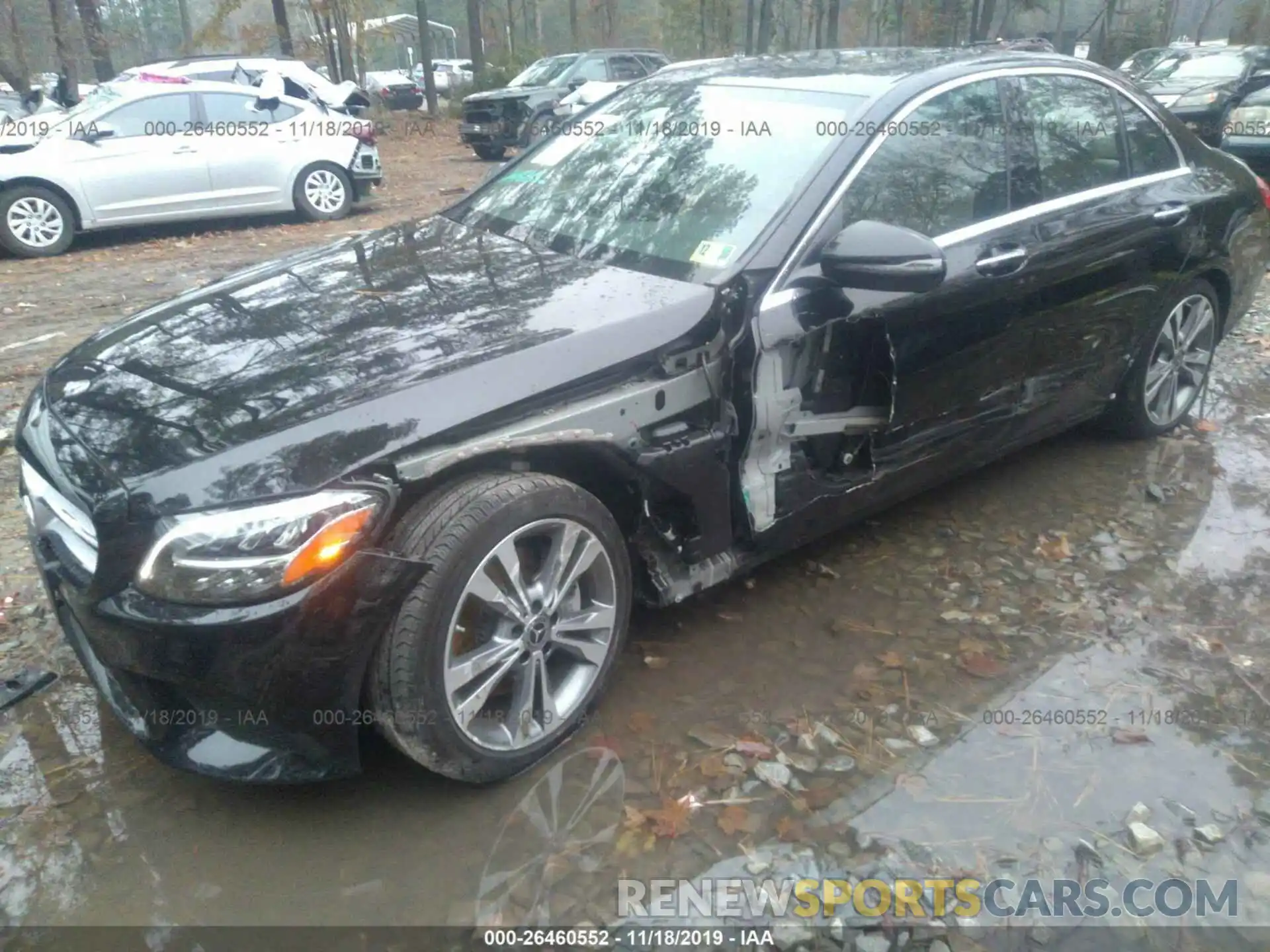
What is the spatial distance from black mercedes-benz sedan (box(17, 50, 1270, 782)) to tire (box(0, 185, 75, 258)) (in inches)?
283

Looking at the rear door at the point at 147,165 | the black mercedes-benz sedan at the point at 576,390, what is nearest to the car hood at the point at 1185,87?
the black mercedes-benz sedan at the point at 576,390

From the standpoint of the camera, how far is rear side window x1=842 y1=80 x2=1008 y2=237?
324 cm

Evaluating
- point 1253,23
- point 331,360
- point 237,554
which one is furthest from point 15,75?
point 1253,23

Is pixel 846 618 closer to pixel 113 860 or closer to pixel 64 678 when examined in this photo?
pixel 113 860

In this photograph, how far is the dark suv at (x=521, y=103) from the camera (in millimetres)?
16469

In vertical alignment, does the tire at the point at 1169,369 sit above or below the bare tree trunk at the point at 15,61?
below

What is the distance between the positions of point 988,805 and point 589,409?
1470 mm

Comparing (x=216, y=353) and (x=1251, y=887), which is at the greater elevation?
(x=216, y=353)

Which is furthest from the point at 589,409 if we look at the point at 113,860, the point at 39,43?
the point at 39,43

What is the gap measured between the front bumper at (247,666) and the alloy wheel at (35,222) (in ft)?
26.9

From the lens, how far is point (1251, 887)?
240 centimetres

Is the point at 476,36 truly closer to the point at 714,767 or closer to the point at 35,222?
the point at 35,222

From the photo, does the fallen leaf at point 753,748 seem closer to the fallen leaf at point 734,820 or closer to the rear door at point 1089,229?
the fallen leaf at point 734,820

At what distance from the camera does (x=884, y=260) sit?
112 inches
